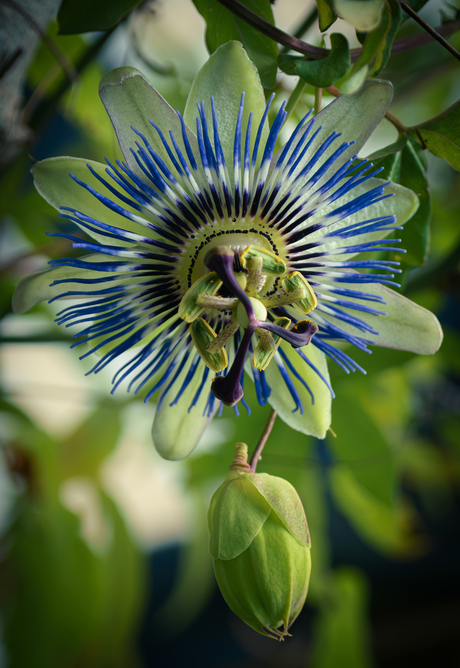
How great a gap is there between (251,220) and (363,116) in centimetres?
17

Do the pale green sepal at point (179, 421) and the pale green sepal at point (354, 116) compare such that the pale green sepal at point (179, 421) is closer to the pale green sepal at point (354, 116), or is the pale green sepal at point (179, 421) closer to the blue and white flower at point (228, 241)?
the blue and white flower at point (228, 241)

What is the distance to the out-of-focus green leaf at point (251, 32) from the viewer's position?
0.56 metres

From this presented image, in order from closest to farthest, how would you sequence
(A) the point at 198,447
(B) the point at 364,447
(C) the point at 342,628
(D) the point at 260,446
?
(D) the point at 260,446, (B) the point at 364,447, (A) the point at 198,447, (C) the point at 342,628

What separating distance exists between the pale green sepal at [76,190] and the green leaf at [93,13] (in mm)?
169

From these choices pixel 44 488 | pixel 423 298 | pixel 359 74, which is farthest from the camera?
pixel 44 488

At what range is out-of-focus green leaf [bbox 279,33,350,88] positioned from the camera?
490 mm

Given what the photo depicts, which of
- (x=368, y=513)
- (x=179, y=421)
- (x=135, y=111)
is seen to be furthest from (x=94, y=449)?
(x=135, y=111)

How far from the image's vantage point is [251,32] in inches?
22.3

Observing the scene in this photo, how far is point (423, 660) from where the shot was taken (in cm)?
252

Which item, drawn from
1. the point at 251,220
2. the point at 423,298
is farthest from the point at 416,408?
the point at 251,220

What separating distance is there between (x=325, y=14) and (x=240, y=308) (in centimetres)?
31

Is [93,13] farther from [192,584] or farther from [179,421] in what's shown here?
[192,584]

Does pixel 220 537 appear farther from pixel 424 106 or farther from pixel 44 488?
pixel 424 106

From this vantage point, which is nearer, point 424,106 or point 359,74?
point 359,74
